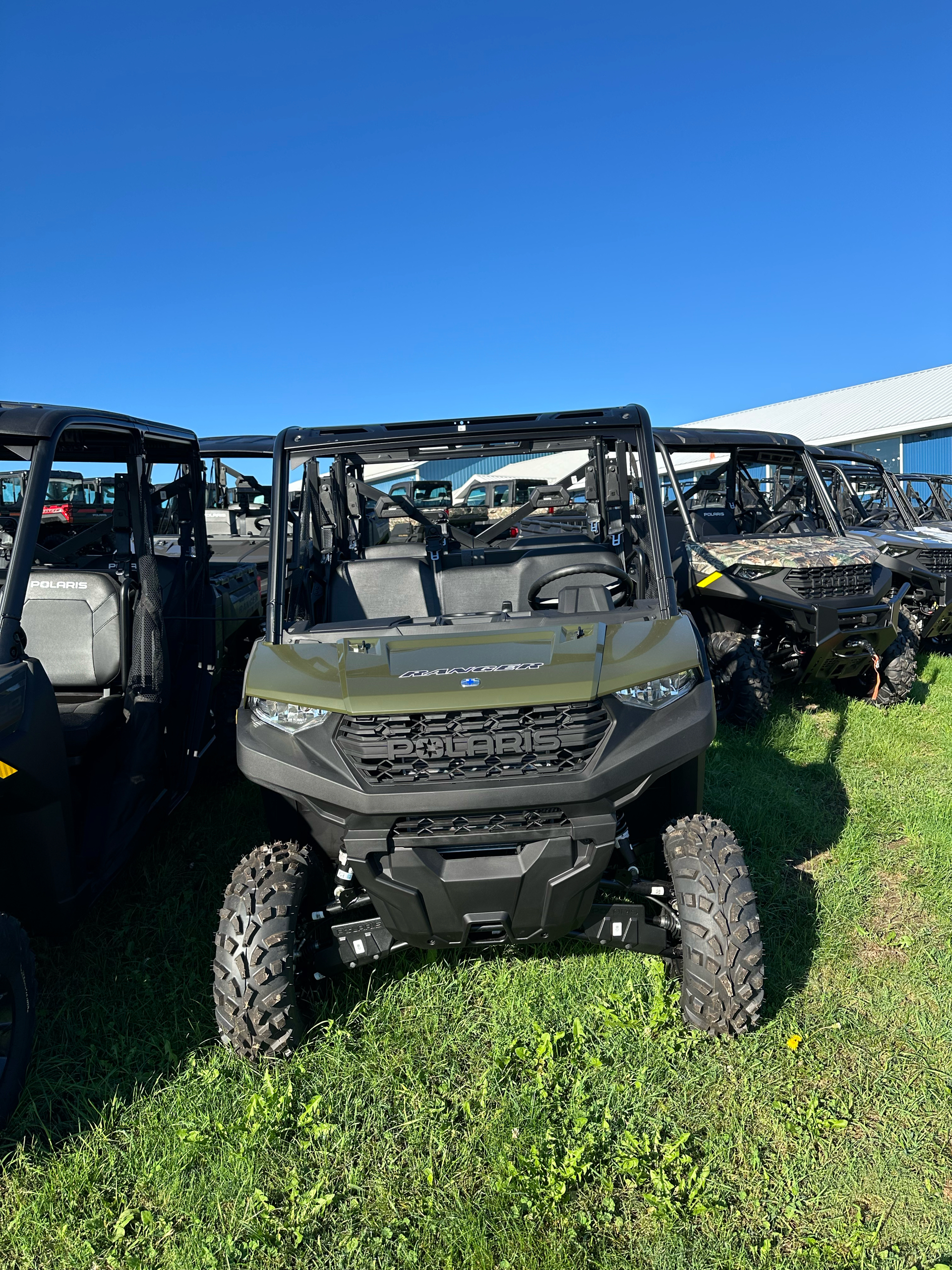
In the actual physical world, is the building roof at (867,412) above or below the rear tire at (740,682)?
above

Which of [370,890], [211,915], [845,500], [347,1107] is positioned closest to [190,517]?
[211,915]

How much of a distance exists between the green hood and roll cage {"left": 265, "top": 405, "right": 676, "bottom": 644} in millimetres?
294

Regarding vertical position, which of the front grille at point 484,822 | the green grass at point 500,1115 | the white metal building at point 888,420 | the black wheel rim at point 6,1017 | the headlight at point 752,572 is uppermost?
the white metal building at point 888,420

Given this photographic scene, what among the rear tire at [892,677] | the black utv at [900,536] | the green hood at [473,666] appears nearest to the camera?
the green hood at [473,666]

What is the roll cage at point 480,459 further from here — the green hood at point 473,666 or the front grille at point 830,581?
the front grille at point 830,581

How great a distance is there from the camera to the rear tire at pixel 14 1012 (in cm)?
250

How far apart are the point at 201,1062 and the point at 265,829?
1666mm

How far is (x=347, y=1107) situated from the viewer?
106 inches

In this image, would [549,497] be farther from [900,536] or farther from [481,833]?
[900,536]

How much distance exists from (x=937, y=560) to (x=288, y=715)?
7211 mm

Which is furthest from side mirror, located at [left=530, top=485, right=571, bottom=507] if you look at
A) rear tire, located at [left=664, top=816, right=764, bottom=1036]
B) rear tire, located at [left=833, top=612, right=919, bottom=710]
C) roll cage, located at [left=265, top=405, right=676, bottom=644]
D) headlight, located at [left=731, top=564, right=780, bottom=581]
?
rear tire, located at [left=833, top=612, right=919, bottom=710]

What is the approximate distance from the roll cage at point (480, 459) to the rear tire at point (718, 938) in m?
0.94

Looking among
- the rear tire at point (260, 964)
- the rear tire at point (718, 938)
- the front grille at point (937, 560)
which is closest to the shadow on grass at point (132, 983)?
the rear tire at point (260, 964)

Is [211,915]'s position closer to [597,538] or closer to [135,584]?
[135,584]
